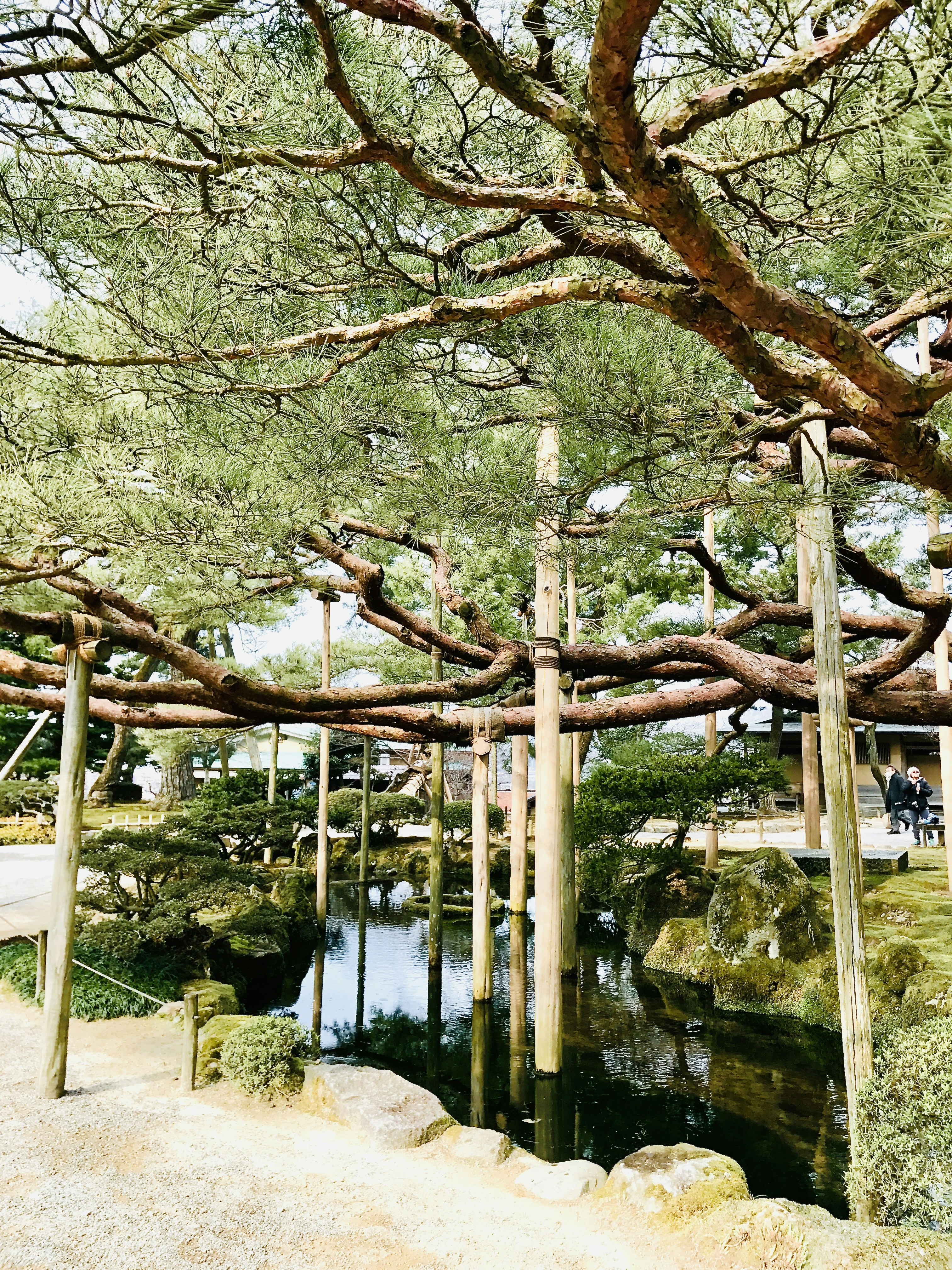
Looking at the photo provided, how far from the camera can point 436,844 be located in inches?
367

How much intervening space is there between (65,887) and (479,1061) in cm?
341

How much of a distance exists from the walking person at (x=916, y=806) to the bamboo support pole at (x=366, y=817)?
730cm

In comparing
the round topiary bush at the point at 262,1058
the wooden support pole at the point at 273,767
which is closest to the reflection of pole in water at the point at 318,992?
the round topiary bush at the point at 262,1058

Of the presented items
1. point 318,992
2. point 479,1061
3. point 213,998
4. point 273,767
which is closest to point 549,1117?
point 479,1061

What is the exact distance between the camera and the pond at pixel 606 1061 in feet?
15.9

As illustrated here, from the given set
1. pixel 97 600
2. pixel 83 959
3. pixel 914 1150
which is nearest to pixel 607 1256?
pixel 914 1150

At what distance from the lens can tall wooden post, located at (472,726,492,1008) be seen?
6.71 meters

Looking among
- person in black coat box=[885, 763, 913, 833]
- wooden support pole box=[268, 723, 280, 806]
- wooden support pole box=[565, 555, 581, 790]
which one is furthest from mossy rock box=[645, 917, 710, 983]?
wooden support pole box=[268, 723, 280, 806]

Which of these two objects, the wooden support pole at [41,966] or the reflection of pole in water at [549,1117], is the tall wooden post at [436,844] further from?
the wooden support pole at [41,966]

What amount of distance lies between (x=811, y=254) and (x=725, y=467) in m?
1.37

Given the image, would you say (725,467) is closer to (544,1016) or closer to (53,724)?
(544,1016)

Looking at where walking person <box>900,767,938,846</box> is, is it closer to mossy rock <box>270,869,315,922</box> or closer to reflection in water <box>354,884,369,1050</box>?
reflection in water <box>354,884,369,1050</box>

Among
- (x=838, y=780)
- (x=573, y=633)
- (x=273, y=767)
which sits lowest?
(x=838, y=780)

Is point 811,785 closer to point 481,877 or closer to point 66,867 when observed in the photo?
point 481,877
